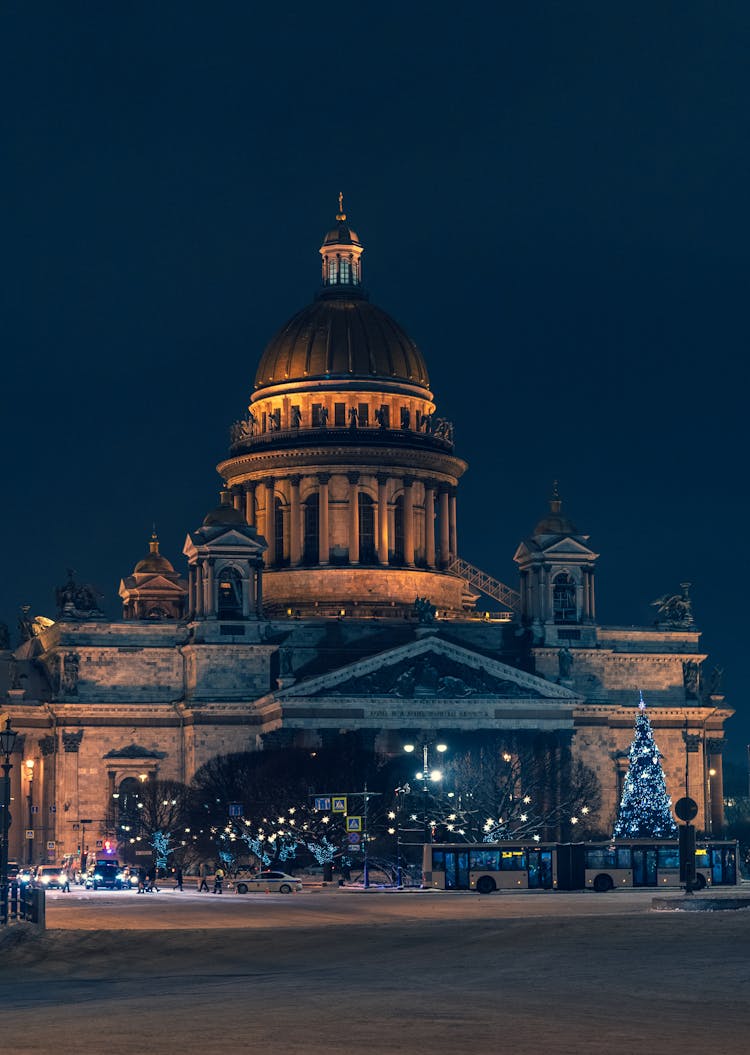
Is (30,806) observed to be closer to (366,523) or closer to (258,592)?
(258,592)

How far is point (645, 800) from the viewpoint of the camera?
429 ft

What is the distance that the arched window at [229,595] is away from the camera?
533 feet

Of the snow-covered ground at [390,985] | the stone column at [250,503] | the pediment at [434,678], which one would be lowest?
the snow-covered ground at [390,985]

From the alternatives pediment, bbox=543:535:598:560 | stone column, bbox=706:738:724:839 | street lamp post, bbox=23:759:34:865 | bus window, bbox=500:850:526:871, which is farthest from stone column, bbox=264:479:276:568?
bus window, bbox=500:850:526:871

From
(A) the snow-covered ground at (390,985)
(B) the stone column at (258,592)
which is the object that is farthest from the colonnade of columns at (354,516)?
(A) the snow-covered ground at (390,985)

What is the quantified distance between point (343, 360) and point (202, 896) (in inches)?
2974

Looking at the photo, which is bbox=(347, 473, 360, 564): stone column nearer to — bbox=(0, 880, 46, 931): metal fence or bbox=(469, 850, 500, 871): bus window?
bbox=(469, 850, 500, 871): bus window

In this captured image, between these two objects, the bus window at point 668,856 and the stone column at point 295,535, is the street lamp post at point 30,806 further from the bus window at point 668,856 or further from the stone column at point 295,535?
the bus window at point 668,856

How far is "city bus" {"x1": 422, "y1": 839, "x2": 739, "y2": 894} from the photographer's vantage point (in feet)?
355

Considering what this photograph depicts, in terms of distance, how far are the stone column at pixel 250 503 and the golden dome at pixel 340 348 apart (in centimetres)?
747

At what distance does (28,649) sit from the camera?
174375 mm

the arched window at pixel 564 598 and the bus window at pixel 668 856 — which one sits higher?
the arched window at pixel 564 598

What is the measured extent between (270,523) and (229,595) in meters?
14.6

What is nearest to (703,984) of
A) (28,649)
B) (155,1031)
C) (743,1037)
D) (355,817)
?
(743,1037)
